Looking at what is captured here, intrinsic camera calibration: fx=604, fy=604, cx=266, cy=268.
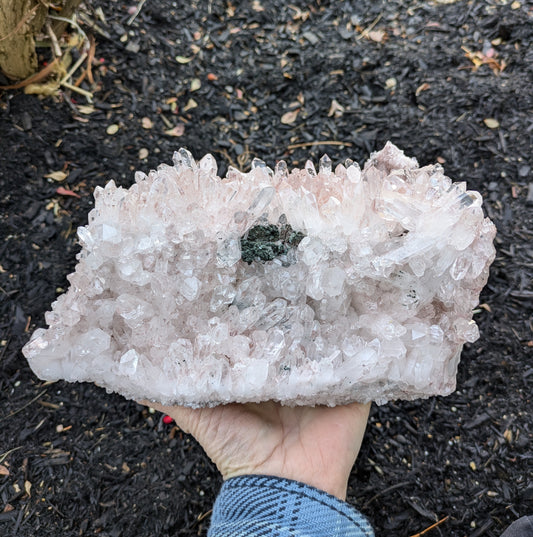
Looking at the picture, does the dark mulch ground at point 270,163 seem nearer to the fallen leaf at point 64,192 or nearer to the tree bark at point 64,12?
the fallen leaf at point 64,192

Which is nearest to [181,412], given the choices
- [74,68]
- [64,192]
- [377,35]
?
[64,192]

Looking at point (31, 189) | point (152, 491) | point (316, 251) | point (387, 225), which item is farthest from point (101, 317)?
point (31, 189)

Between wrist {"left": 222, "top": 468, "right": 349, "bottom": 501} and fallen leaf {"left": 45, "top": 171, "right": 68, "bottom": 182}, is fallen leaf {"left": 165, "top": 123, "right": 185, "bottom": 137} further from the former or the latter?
wrist {"left": 222, "top": 468, "right": 349, "bottom": 501}

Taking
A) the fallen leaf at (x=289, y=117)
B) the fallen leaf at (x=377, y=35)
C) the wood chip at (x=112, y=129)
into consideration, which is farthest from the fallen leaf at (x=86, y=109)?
the fallen leaf at (x=377, y=35)

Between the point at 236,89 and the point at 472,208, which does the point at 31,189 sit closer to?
the point at 236,89

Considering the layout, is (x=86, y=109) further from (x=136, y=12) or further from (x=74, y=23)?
(x=136, y=12)

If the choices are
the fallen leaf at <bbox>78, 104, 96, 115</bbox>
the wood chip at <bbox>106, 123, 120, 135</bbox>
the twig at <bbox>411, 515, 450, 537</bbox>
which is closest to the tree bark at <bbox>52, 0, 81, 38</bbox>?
the fallen leaf at <bbox>78, 104, 96, 115</bbox>
